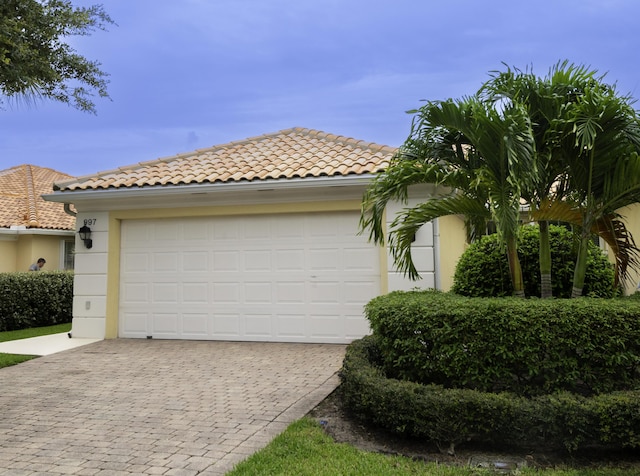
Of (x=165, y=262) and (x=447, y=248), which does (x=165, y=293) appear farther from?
(x=447, y=248)

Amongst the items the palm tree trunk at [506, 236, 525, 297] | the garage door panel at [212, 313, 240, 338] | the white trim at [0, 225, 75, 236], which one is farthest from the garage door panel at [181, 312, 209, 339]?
the white trim at [0, 225, 75, 236]

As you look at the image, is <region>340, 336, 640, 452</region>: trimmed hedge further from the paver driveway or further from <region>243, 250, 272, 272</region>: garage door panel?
<region>243, 250, 272, 272</region>: garage door panel

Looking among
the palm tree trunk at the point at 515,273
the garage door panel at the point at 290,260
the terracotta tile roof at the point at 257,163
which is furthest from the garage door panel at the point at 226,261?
the palm tree trunk at the point at 515,273

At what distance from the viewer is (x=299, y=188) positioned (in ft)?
30.4

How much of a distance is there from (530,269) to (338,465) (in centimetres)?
397

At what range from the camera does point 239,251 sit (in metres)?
9.98

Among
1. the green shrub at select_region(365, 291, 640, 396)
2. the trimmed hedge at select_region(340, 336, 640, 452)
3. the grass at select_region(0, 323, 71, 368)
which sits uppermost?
the green shrub at select_region(365, 291, 640, 396)

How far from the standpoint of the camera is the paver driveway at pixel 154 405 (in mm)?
4105

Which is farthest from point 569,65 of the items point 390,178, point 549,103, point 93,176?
point 93,176

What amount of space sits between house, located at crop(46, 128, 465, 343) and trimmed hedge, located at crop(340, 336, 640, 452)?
15.2ft

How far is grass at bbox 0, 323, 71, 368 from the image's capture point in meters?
8.33

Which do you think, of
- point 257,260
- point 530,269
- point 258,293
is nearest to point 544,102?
point 530,269

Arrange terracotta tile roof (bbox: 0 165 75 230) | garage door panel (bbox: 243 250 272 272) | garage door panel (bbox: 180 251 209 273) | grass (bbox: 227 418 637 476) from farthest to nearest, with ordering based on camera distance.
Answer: terracotta tile roof (bbox: 0 165 75 230), garage door panel (bbox: 180 251 209 273), garage door panel (bbox: 243 250 272 272), grass (bbox: 227 418 637 476)

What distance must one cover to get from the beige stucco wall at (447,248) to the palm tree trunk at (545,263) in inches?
133
